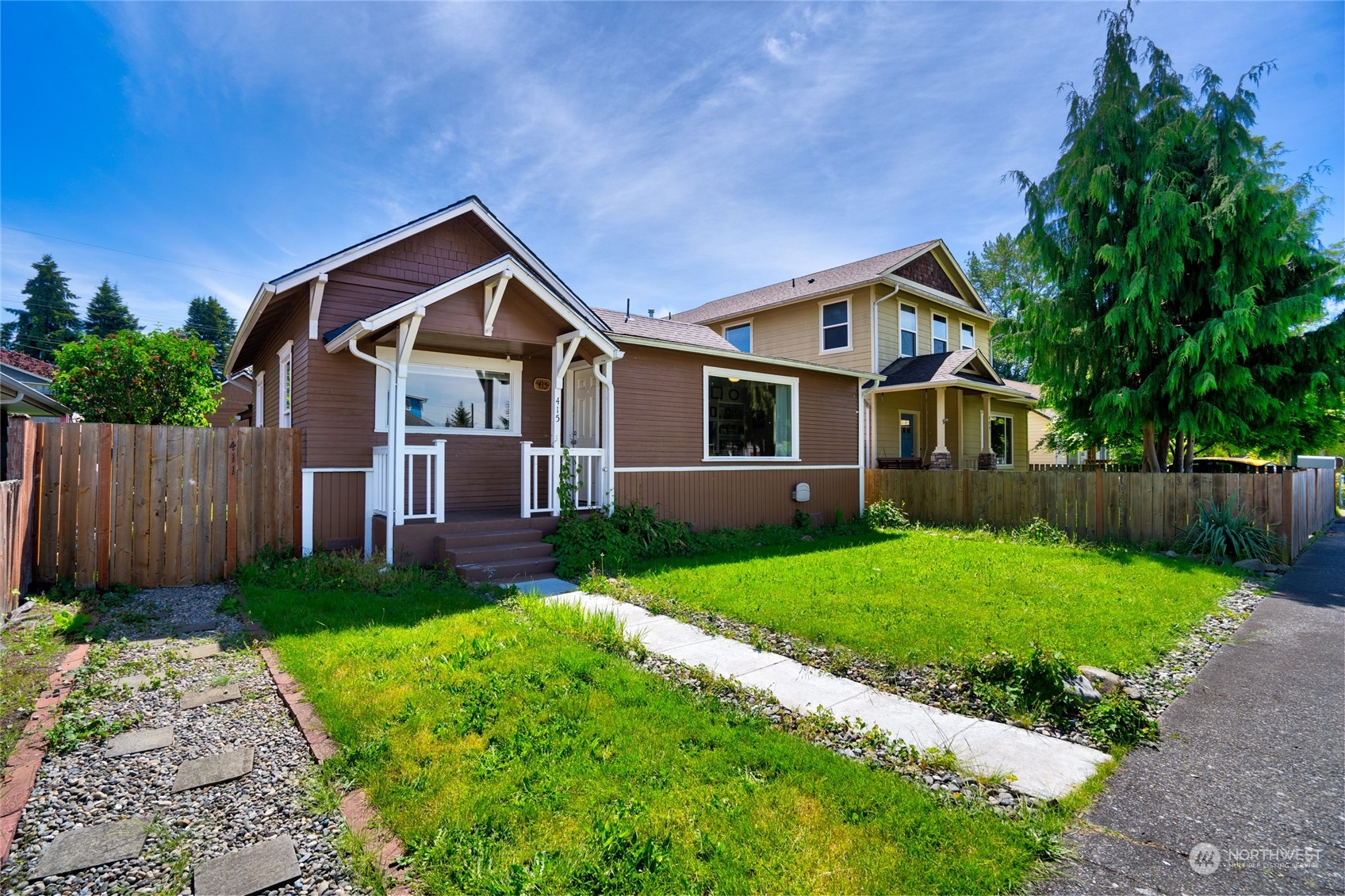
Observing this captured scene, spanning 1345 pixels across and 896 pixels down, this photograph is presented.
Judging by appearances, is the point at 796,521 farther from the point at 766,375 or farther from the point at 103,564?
the point at 103,564

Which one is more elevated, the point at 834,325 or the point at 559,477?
the point at 834,325

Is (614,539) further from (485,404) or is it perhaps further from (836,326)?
(836,326)

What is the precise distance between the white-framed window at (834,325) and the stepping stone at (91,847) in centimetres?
1625

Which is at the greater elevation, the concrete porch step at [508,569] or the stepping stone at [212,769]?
the concrete porch step at [508,569]

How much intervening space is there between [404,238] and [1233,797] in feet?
32.8

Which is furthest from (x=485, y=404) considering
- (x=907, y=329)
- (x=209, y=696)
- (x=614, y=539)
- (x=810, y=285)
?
(x=907, y=329)

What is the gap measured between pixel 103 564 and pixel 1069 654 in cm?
901

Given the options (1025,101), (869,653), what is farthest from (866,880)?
(1025,101)

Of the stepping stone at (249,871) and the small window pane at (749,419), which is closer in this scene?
the stepping stone at (249,871)

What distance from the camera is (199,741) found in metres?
3.19

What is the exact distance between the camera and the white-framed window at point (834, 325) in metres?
16.5

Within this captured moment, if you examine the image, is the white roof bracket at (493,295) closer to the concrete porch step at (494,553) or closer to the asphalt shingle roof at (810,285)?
the concrete porch step at (494,553)

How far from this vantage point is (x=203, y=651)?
15.0 ft

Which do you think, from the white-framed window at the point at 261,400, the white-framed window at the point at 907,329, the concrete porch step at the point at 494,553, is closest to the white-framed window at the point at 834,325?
the white-framed window at the point at 907,329
